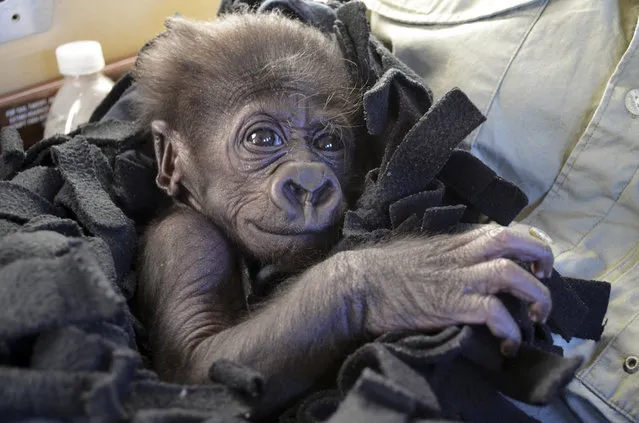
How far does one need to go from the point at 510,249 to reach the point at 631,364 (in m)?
0.31

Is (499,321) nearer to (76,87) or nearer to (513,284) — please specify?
(513,284)

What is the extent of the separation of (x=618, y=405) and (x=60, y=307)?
0.81m

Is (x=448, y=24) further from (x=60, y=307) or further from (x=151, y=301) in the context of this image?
(x=60, y=307)

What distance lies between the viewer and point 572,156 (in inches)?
52.5

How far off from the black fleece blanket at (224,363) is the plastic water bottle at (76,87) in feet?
1.03

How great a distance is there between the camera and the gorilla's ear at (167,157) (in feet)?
4.52

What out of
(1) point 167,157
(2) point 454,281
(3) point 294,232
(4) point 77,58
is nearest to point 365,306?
(2) point 454,281

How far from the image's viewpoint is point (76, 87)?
1.79m

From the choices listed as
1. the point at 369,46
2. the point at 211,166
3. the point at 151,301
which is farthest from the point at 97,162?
the point at 369,46

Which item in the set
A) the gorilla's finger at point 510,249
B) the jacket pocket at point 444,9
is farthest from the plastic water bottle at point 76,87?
the gorilla's finger at point 510,249

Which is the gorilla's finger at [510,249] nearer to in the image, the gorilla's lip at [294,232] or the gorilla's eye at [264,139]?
the gorilla's lip at [294,232]

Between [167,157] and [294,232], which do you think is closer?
[294,232]

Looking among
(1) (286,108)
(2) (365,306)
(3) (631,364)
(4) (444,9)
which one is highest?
(4) (444,9)

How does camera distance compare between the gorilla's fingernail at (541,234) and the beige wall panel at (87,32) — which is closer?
the gorilla's fingernail at (541,234)
